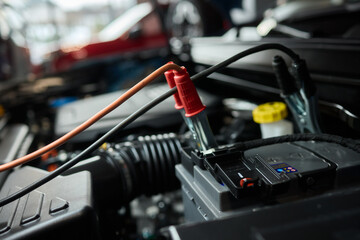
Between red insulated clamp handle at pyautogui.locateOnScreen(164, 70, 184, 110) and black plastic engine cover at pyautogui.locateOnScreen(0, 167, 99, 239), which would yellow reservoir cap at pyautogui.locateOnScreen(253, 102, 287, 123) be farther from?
black plastic engine cover at pyautogui.locateOnScreen(0, 167, 99, 239)

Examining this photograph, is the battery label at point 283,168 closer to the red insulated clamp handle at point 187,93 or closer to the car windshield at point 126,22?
the red insulated clamp handle at point 187,93

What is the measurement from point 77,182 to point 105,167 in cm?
13

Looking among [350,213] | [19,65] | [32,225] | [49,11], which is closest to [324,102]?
[350,213]

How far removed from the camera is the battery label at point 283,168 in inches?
18.4

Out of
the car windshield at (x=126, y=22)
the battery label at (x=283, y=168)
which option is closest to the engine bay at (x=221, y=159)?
the battery label at (x=283, y=168)

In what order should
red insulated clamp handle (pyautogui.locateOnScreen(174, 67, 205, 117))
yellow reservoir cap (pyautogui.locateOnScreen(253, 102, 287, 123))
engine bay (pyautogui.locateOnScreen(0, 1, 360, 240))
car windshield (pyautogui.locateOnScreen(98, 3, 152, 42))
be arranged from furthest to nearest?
car windshield (pyautogui.locateOnScreen(98, 3, 152, 42))
yellow reservoir cap (pyautogui.locateOnScreen(253, 102, 287, 123))
red insulated clamp handle (pyautogui.locateOnScreen(174, 67, 205, 117))
engine bay (pyautogui.locateOnScreen(0, 1, 360, 240))

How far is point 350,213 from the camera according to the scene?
36 centimetres

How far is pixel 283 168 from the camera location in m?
0.48

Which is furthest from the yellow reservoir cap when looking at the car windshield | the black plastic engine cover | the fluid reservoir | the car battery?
the car windshield

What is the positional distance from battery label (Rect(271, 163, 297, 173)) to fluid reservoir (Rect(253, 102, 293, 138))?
0.18 m

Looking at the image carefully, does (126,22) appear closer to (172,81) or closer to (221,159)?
(172,81)

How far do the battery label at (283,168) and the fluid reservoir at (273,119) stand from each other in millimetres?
185

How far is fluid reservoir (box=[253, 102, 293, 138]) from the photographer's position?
2.15 ft

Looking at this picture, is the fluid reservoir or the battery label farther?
the fluid reservoir
